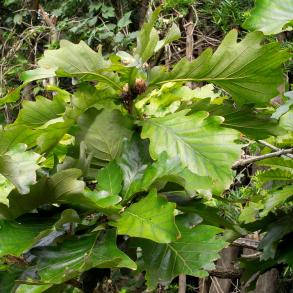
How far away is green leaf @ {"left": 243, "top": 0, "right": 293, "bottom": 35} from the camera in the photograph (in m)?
0.59

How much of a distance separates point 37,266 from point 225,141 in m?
0.23

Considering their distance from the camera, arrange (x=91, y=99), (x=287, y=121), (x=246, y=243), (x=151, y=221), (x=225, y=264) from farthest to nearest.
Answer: (x=225, y=264), (x=246, y=243), (x=287, y=121), (x=91, y=99), (x=151, y=221)

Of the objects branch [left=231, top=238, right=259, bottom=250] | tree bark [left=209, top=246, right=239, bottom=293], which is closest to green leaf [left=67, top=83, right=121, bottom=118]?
branch [left=231, top=238, right=259, bottom=250]

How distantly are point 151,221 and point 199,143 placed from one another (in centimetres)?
11

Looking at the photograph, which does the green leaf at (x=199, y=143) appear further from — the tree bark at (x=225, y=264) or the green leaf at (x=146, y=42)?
the tree bark at (x=225, y=264)

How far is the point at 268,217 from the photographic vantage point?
710 millimetres

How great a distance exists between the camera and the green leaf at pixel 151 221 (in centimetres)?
42

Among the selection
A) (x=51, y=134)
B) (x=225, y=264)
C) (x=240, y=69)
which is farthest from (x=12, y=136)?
(x=225, y=264)

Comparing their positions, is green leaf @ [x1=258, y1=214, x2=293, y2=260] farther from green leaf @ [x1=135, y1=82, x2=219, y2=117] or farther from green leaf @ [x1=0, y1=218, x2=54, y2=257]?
green leaf @ [x1=0, y1=218, x2=54, y2=257]

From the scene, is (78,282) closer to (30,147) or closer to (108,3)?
(30,147)

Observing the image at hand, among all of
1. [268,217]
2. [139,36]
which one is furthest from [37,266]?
[268,217]

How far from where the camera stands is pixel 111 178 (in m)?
0.51

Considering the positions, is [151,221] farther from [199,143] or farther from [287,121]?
[287,121]

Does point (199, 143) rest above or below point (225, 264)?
above
